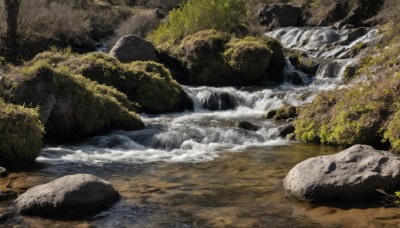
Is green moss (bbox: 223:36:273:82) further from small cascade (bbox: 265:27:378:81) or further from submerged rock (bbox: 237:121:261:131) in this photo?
submerged rock (bbox: 237:121:261:131)

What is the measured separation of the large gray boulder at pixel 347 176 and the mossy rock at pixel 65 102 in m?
6.95

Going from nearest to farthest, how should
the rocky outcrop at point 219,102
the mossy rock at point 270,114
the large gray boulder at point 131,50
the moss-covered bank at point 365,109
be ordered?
1. the moss-covered bank at point 365,109
2. the mossy rock at point 270,114
3. the rocky outcrop at point 219,102
4. the large gray boulder at point 131,50

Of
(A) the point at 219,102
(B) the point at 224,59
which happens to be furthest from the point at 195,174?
(B) the point at 224,59

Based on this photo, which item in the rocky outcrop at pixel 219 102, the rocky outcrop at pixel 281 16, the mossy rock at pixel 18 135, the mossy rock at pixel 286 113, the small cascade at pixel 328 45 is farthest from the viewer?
the rocky outcrop at pixel 281 16

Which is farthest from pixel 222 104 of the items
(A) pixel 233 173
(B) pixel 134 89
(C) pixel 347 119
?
(A) pixel 233 173

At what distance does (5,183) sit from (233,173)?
434 cm

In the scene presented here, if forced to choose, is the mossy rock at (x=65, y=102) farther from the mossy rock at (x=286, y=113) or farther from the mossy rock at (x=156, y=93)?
the mossy rock at (x=286, y=113)

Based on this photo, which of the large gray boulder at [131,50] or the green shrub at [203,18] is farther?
the green shrub at [203,18]

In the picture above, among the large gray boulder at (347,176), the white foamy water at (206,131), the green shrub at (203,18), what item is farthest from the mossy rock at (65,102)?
the green shrub at (203,18)

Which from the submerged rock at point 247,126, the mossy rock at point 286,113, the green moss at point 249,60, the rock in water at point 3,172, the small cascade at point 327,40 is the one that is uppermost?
the small cascade at point 327,40

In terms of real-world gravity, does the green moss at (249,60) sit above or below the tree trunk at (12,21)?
below

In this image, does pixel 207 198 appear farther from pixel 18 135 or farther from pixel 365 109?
pixel 365 109

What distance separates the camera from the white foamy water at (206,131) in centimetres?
1157

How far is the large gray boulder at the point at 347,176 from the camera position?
7.59 m
